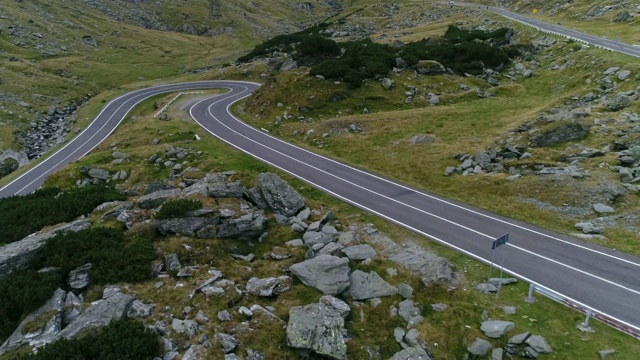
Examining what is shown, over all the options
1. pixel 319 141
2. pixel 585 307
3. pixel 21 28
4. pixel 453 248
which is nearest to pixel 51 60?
pixel 21 28

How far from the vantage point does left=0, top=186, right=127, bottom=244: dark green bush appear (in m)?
23.2

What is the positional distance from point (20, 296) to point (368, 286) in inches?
562

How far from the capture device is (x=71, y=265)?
58.1 ft

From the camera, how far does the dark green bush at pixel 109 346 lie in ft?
43.1

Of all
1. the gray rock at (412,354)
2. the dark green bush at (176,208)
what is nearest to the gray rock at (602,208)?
the gray rock at (412,354)

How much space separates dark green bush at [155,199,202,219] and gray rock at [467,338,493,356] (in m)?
15.0

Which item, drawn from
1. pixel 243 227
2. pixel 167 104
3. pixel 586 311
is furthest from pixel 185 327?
pixel 167 104

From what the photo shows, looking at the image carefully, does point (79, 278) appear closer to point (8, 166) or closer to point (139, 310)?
point (139, 310)

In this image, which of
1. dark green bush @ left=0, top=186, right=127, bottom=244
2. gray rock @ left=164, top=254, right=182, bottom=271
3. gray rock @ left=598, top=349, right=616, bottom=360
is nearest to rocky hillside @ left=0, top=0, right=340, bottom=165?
dark green bush @ left=0, top=186, right=127, bottom=244

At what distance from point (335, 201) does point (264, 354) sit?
50.7 ft

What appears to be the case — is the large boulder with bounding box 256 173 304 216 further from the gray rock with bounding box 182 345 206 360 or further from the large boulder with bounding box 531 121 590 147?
the large boulder with bounding box 531 121 590 147

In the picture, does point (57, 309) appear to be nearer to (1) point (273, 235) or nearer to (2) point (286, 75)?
(1) point (273, 235)

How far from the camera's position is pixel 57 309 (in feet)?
51.1

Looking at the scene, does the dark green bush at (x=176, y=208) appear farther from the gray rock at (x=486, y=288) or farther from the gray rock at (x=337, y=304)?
the gray rock at (x=486, y=288)
